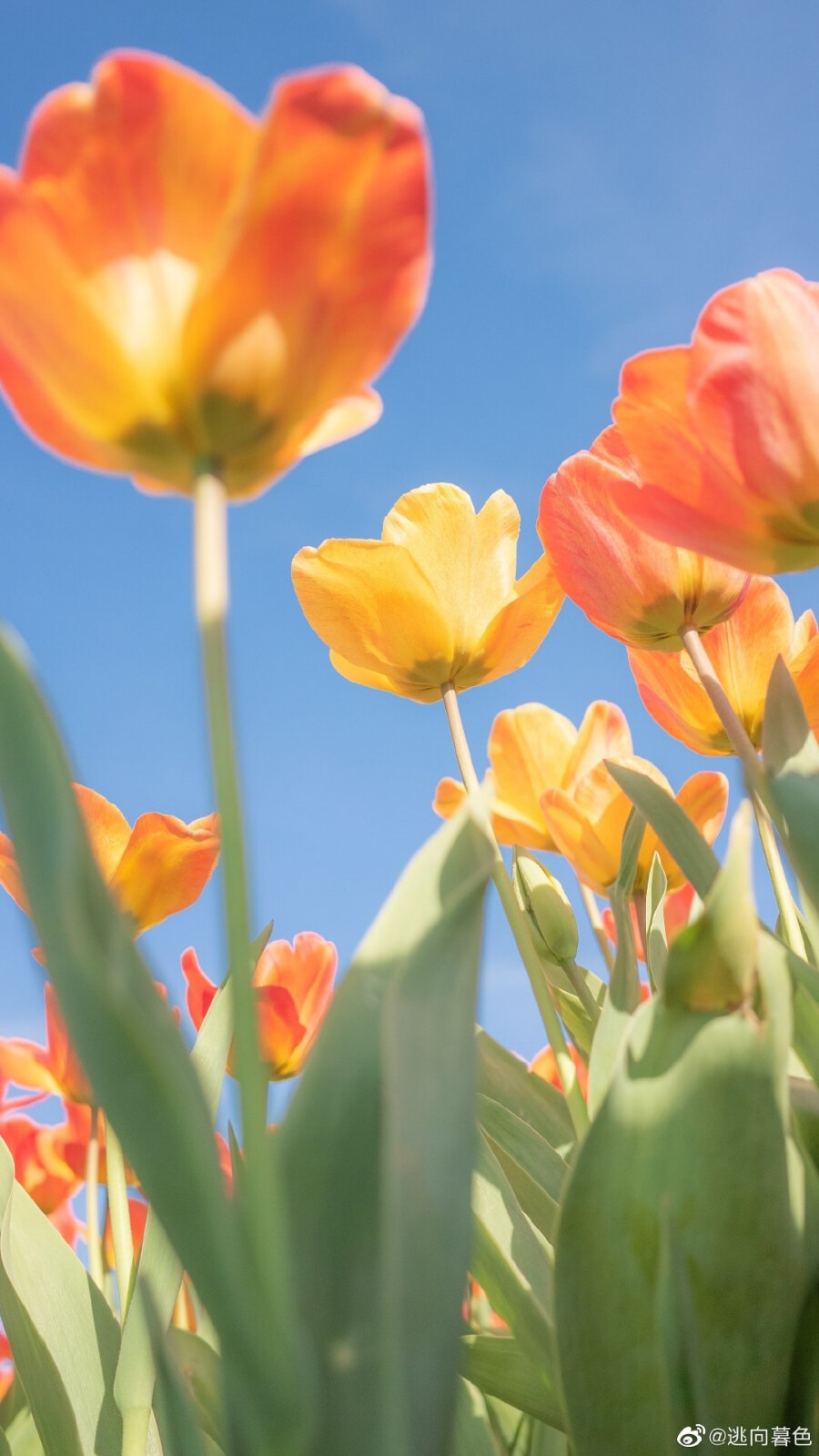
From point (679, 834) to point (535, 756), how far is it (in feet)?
2.23

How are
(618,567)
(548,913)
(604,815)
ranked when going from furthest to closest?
(604,815) → (548,913) → (618,567)

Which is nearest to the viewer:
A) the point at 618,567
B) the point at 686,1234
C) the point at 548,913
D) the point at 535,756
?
the point at 686,1234

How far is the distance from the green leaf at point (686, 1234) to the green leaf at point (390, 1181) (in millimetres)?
83

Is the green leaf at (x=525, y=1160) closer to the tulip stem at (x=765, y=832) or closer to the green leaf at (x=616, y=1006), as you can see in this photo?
the green leaf at (x=616, y=1006)

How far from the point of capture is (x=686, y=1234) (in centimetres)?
41

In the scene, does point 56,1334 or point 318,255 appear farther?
point 56,1334

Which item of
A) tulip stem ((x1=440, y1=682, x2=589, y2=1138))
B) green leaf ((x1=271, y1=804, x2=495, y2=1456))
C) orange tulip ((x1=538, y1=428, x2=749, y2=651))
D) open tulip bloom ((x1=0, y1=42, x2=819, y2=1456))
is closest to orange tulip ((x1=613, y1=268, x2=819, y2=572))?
open tulip bloom ((x1=0, y1=42, x2=819, y2=1456))

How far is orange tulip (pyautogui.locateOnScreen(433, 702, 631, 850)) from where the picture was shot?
1235 millimetres

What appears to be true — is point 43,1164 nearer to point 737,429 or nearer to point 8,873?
point 8,873

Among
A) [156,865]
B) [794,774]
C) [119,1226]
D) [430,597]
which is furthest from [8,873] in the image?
[794,774]

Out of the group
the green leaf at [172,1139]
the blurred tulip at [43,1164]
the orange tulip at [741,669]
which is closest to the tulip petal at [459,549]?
the orange tulip at [741,669]

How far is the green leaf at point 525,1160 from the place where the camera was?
70cm

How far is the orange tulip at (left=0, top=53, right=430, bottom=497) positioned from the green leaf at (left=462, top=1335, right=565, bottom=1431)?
48 centimetres

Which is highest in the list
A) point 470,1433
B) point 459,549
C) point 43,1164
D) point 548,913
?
point 459,549
